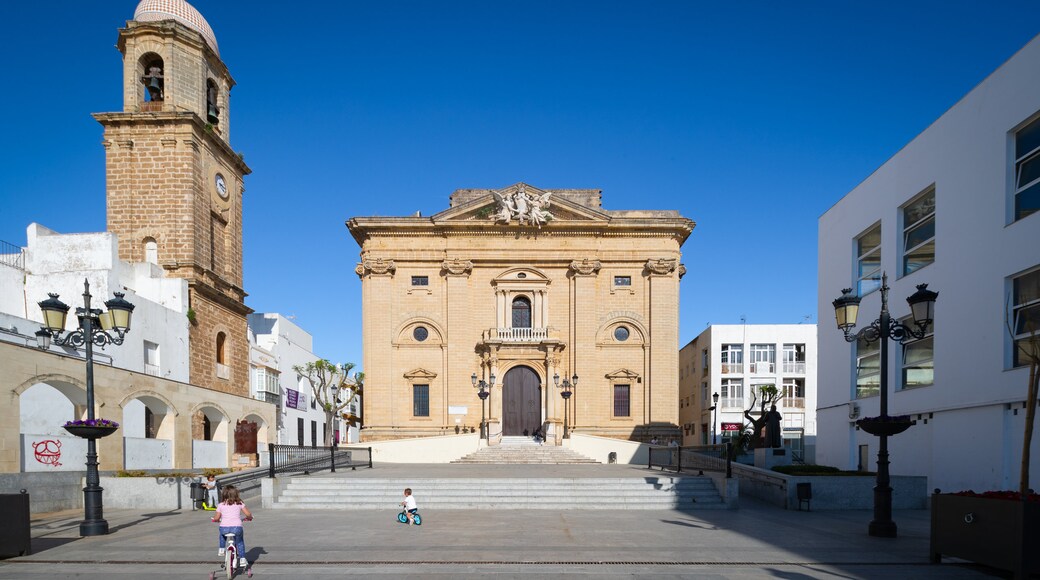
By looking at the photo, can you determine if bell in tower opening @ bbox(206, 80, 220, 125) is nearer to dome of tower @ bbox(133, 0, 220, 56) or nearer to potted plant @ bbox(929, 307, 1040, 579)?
dome of tower @ bbox(133, 0, 220, 56)

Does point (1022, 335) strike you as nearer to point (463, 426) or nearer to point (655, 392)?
point (655, 392)

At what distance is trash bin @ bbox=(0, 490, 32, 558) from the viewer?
1020cm

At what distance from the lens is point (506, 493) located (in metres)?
17.2

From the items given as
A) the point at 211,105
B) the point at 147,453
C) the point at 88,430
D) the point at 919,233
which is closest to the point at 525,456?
the point at 147,453

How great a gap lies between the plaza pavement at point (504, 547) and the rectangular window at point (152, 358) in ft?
40.9

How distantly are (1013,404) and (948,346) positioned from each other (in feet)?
10.6

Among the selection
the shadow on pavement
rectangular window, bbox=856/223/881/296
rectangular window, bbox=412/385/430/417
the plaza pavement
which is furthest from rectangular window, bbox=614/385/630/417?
the shadow on pavement

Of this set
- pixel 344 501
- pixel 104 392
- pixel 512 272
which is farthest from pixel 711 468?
pixel 512 272

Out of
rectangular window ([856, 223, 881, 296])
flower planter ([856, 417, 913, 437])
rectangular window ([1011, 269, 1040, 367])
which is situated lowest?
flower planter ([856, 417, 913, 437])

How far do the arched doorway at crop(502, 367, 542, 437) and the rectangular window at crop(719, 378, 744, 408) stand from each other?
64.2 feet

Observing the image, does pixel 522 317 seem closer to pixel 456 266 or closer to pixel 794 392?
pixel 456 266

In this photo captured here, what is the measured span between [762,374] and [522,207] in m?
25.5

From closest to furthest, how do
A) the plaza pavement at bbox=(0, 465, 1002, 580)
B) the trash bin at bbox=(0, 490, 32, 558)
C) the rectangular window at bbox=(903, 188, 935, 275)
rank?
the plaza pavement at bbox=(0, 465, 1002, 580) < the trash bin at bbox=(0, 490, 32, 558) < the rectangular window at bbox=(903, 188, 935, 275)

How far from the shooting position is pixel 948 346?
19844mm
